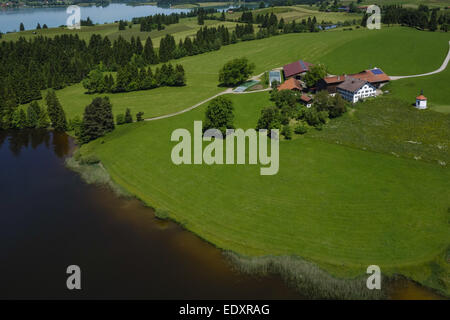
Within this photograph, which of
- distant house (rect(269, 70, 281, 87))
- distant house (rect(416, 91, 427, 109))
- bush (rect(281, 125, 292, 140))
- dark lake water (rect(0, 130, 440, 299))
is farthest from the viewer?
distant house (rect(269, 70, 281, 87))

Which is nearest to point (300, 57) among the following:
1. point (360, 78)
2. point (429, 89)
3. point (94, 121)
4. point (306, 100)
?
point (360, 78)

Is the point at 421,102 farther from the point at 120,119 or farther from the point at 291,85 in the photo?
the point at 120,119

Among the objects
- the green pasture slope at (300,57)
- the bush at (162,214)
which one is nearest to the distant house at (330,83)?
the green pasture slope at (300,57)

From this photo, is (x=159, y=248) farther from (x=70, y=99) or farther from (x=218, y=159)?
(x=70, y=99)

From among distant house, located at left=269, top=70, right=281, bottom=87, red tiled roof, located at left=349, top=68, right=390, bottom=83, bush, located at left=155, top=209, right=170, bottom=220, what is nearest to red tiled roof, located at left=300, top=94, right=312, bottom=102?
distant house, located at left=269, top=70, right=281, bottom=87

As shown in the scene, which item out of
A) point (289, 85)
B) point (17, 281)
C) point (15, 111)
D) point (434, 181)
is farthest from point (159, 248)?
point (15, 111)
